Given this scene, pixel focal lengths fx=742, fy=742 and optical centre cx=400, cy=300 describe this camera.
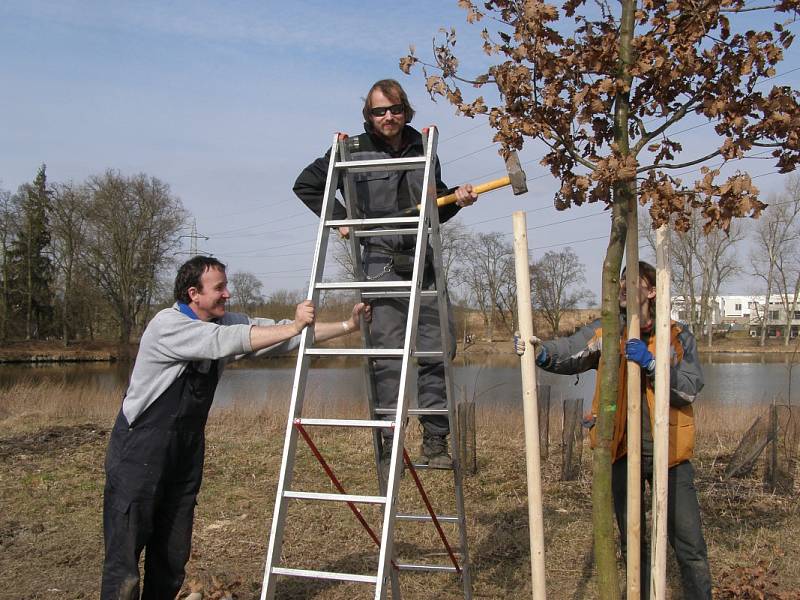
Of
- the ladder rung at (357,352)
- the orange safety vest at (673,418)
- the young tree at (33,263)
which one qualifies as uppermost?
the young tree at (33,263)

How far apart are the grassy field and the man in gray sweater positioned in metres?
0.88

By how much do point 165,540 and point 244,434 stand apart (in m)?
6.96

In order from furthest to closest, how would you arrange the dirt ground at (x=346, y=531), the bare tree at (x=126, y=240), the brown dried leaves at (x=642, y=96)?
1. the bare tree at (x=126, y=240)
2. the dirt ground at (x=346, y=531)
3. the brown dried leaves at (x=642, y=96)

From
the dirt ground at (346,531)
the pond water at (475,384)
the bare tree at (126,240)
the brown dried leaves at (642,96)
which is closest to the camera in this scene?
the brown dried leaves at (642,96)

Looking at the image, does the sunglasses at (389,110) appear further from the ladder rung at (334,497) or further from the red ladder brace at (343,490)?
the ladder rung at (334,497)

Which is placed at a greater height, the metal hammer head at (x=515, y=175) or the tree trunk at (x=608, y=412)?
the metal hammer head at (x=515, y=175)

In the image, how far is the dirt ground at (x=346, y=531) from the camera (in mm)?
5043

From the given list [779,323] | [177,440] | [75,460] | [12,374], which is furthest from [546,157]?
[779,323]

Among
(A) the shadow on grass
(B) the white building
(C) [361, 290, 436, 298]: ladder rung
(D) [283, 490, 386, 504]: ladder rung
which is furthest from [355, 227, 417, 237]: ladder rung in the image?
(B) the white building

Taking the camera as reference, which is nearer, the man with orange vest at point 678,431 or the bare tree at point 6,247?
the man with orange vest at point 678,431

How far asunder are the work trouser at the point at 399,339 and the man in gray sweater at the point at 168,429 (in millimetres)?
548

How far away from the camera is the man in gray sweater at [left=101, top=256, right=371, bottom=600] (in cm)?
379

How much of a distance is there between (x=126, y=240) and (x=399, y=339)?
→ 144 ft

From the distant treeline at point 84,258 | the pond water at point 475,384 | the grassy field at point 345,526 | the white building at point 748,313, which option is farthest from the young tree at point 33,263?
the grassy field at point 345,526
